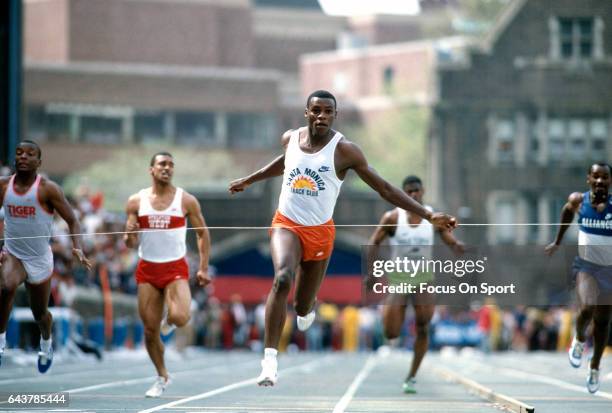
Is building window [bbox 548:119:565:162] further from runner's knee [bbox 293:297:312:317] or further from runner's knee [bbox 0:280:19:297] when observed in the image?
runner's knee [bbox 293:297:312:317]

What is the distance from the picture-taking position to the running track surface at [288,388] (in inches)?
610

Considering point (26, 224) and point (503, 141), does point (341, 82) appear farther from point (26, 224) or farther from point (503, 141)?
point (26, 224)

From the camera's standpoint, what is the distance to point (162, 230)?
17156 mm

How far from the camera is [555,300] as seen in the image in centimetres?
1769

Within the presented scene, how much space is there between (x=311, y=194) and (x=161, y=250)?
11.2 ft

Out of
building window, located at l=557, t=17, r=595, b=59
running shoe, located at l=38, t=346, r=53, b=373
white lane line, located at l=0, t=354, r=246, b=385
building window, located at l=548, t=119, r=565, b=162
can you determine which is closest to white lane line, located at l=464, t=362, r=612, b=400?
white lane line, located at l=0, t=354, r=246, b=385

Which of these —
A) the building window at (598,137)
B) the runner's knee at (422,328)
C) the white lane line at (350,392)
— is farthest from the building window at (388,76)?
the runner's knee at (422,328)

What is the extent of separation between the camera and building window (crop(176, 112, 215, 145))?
10250 centimetres

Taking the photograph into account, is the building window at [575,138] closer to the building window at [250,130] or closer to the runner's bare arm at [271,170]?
the building window at [250,130]

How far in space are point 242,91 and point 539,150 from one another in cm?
3291

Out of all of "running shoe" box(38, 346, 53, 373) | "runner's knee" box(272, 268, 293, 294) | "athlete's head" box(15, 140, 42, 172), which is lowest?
"running shoe" box(38, 346, 53, 373)

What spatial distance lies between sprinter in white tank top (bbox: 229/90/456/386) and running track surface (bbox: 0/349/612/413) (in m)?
1.49

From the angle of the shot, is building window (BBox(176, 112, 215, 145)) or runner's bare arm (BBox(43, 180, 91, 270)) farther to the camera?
building window (BBox(176, 112, 215, 145))

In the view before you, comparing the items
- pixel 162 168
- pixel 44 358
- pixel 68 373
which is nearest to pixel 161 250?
pixel 162 168
